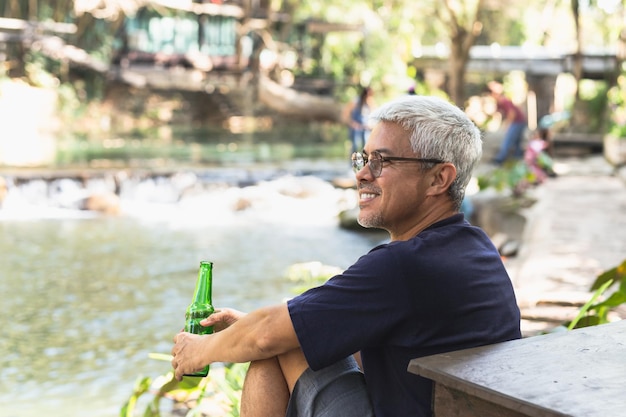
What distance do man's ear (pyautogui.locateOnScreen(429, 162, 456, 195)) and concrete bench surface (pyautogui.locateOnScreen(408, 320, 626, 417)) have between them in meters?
0.44

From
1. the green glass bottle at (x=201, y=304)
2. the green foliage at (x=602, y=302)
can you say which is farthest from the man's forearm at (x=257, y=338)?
the green foliage at (x=602, y=302)

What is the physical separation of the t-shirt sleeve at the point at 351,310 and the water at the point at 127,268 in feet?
9.64

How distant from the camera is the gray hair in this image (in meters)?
2.44

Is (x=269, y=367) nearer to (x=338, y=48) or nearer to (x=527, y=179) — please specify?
(x=527, y=179)

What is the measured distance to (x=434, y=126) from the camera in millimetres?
2439

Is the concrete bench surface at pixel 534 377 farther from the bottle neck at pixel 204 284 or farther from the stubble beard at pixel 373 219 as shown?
the bottle neck at pixel 204 284

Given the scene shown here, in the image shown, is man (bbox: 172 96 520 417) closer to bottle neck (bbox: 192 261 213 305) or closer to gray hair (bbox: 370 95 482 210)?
gray hair (bbox: 370 95 482 210)

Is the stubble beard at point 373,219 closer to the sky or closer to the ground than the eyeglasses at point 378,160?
closer to the ground

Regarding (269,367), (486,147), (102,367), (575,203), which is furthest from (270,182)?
(269,367)

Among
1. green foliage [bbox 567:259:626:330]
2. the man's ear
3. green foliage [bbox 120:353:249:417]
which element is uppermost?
the man's ear

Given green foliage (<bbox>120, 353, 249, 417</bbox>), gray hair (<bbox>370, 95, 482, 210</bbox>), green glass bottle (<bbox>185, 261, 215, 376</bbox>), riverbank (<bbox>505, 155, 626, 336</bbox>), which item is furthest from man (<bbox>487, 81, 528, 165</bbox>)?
gray hair (<bbox>370, 95, 482, 210</bbox>)

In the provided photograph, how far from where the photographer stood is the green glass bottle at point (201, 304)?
2.91 meters

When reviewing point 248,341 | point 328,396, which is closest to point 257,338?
point 248,341

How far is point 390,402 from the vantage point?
92.6 inches
